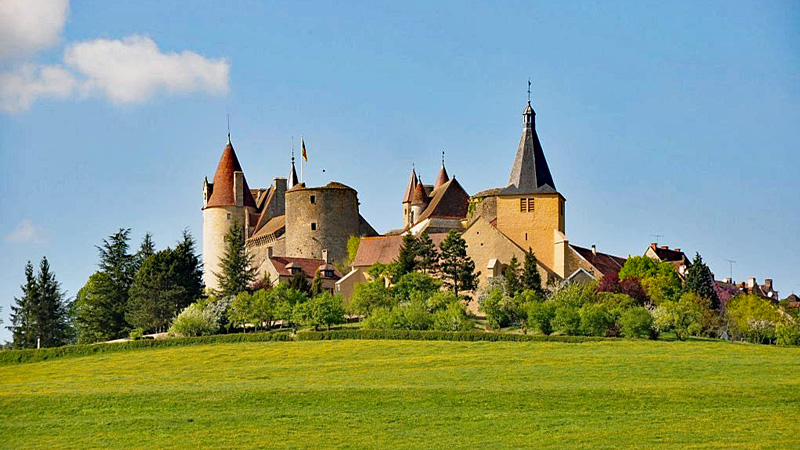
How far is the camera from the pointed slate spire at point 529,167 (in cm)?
8006

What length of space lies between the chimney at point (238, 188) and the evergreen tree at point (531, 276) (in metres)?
31.4

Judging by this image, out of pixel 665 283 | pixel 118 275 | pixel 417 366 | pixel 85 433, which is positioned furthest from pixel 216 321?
pixel 85 433

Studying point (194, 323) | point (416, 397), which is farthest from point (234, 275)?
point (416, 397)

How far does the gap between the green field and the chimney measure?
3596 centimetres

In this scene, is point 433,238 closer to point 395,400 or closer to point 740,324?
point 740,324

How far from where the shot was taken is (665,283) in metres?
75.6

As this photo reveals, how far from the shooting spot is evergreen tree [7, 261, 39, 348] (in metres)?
82.0

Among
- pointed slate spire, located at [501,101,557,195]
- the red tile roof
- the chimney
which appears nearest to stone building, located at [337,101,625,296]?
pointed slate spire, located at [501,101,557,195]

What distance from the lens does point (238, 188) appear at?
100m

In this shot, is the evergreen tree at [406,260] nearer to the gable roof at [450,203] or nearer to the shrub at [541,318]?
the shrub at [541,318]

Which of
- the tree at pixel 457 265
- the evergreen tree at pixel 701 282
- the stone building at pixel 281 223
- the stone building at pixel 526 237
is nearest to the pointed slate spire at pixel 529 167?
the stone building at pixel 526 237

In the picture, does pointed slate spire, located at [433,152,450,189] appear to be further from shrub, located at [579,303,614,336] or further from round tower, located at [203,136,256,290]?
shrub, located at [579,303,614,336]

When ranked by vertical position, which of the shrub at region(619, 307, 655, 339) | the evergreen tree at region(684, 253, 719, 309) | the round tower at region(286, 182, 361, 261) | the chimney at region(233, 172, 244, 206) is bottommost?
the shrub at region(619, 307, 655, 339)

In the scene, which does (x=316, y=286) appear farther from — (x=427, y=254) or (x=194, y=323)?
(x=194, y=323)
